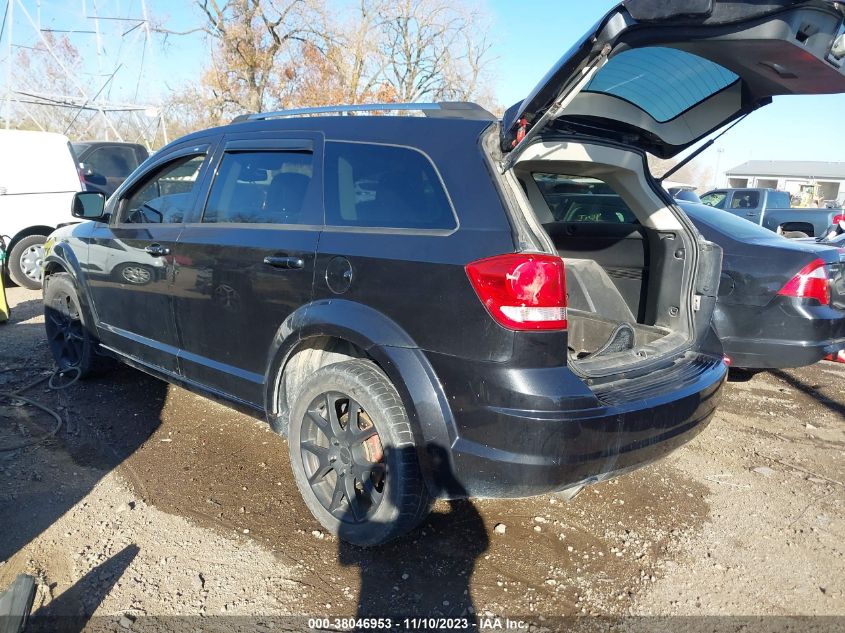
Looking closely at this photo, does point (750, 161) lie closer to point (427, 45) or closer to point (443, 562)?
point (427, 45)

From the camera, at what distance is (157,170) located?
411 cm

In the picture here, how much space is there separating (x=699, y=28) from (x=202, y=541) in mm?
2943

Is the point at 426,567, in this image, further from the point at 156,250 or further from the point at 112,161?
the point at 112,161

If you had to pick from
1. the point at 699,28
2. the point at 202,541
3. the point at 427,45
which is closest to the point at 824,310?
the point at 699,28

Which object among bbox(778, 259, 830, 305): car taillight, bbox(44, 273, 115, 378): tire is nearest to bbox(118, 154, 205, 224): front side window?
bbox(44, 273, 115, 378): tire

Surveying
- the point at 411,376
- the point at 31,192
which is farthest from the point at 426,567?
the point at 31,192

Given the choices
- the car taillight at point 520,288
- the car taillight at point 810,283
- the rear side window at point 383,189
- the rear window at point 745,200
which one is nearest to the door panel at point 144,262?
the rear side window at point 383,189

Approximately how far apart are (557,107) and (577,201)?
2631mm

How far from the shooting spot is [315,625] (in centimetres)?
247

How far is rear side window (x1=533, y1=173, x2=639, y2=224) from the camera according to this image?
4.67 metres

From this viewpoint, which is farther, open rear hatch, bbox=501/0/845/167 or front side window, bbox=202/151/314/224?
front side window, bbox=202/151/314/224

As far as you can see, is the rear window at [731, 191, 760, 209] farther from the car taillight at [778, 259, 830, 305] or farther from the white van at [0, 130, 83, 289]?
the white van at [0, 130, 83, 289]

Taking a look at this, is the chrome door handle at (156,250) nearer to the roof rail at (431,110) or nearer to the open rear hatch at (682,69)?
the roof rail at (431,110)

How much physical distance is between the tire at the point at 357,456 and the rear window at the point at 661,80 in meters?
1.64
